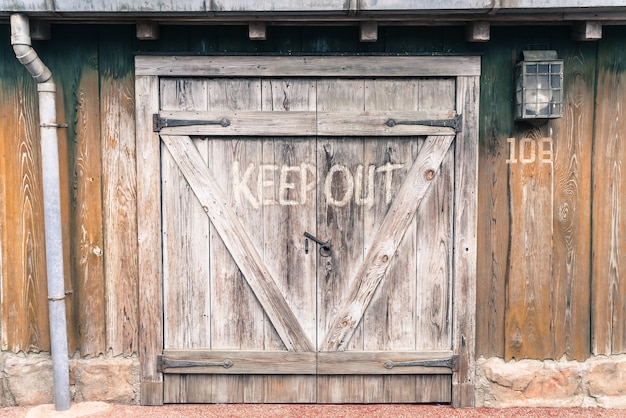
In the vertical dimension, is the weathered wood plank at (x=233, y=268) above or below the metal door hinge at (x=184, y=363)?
above

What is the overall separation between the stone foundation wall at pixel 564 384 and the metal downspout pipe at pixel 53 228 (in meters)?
2.96

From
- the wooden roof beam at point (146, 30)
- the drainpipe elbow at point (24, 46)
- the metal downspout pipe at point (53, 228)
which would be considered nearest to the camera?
the drainpipe elbow at point (24, 46)

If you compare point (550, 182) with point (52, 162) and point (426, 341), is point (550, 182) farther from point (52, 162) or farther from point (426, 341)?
point (52, 162)

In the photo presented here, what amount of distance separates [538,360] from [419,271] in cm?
106

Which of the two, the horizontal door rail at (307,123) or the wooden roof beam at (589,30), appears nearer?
the wooden roof beam at (589,30)

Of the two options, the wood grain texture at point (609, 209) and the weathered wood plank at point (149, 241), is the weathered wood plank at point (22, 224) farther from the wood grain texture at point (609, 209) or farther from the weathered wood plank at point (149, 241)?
the wood grain texture at point (609, 209)

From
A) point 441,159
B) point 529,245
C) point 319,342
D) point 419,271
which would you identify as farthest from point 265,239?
point 529,245

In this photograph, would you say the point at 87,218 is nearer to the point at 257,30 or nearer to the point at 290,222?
the point at 290,222

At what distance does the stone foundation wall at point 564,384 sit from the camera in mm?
3914

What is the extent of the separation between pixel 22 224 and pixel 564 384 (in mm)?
3936

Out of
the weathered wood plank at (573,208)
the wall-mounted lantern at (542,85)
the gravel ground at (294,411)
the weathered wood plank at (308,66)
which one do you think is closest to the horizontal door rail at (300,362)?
the gravel ground at (294,411)

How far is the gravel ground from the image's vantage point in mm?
3779

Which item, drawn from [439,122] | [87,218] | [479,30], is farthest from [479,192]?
[87,218]

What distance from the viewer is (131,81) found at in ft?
12.7
